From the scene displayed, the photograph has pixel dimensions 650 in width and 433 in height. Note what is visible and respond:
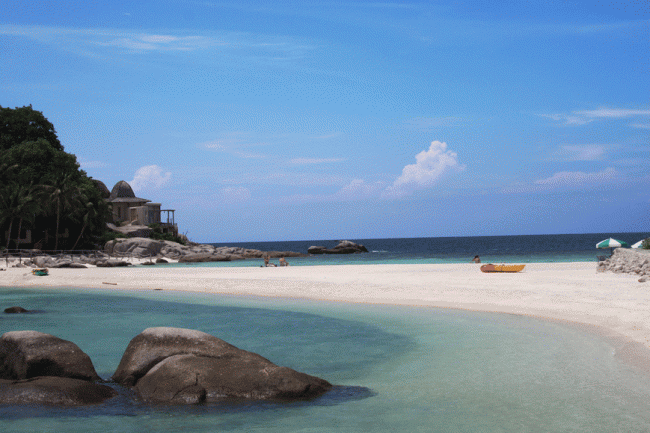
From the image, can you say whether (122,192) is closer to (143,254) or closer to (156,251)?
(156,251)

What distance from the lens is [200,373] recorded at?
905 centimetres

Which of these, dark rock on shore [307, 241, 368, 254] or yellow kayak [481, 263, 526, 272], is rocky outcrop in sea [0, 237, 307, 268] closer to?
dark rock on shore [307, 241, 368, 254]

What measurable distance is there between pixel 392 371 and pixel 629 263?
72.9 ft

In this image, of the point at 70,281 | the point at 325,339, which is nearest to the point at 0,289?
the point at 70,281

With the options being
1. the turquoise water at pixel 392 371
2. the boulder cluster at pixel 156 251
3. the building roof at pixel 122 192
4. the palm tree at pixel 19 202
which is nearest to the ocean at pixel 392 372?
the turquoise water at pixel 392 371

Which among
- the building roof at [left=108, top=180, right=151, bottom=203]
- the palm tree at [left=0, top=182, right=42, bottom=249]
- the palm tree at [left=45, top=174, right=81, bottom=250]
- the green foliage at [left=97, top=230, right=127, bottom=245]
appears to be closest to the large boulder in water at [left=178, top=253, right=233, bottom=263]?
the green foliage at [left=97, top=230, right=127, bottom=245]

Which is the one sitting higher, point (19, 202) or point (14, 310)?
point (19, 202)

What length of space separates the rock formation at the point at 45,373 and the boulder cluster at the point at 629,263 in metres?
24.4

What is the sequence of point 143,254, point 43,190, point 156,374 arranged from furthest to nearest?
point 143,254 < point 43,190 < point 156,374

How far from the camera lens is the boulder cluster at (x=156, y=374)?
29.2ft

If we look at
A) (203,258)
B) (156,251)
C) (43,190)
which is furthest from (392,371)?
(156,251)

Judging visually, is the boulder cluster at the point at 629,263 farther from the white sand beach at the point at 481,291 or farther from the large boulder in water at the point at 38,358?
the large boulder in water at the point at 38,358

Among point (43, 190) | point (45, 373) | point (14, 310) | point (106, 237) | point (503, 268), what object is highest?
point (43, 190)

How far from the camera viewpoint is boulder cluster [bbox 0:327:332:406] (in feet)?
29.2
